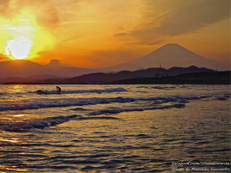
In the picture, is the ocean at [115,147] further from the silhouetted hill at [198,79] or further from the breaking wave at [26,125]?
the silhouetted hill at [198,79]

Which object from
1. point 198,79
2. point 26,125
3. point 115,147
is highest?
point 198,79

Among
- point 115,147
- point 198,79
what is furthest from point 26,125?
point 198,79

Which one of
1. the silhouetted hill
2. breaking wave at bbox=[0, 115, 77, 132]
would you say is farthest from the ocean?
the silhouetted hill

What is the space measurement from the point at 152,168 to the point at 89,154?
6.80ft

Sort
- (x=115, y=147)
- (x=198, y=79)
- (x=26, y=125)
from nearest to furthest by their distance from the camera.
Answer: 1. (x=115, y=147)
2. (x=26, y=125)
3. (x=198, y=79)

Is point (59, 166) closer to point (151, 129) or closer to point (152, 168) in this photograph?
point (152, 168)

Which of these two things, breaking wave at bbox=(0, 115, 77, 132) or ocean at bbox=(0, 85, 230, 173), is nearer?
ocean at bbox=(0, 85, 230, 173)

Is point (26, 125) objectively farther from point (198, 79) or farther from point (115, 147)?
point (198, 79)

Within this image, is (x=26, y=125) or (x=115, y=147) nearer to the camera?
(x=115, y=147)

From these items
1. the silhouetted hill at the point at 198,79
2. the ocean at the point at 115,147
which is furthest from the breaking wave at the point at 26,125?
the silhouetted hill at the point at 198,79

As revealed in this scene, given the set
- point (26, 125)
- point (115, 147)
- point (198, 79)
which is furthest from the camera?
point (198, 79)

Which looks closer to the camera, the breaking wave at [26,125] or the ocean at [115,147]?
the ocean at [115,147]

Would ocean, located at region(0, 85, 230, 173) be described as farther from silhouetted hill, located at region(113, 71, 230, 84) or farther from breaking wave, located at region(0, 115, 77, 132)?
silhouetted hill, located at region(113, 71, 230, 84)

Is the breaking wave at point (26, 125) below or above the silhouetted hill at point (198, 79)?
below
